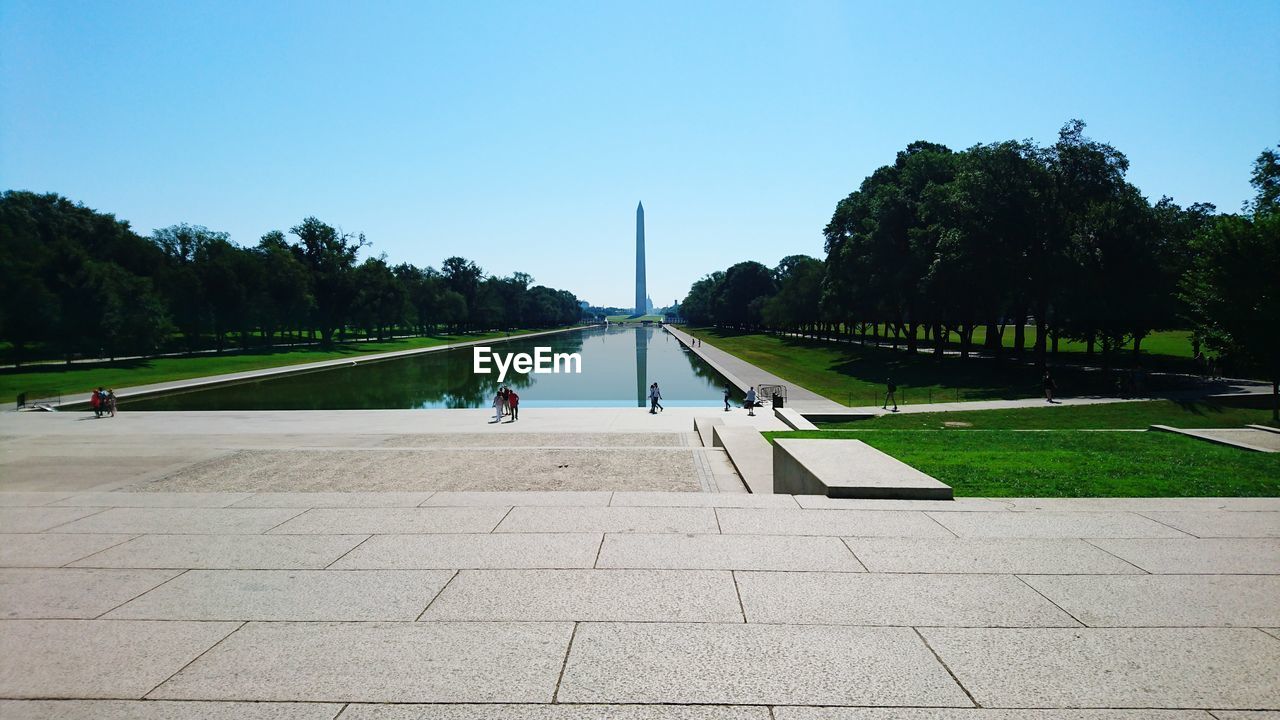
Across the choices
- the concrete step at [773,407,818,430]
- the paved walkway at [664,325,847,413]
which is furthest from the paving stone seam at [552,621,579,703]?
the paved walkway at [664,325,847,413]

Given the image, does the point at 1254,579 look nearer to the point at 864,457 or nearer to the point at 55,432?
the point at 864,457

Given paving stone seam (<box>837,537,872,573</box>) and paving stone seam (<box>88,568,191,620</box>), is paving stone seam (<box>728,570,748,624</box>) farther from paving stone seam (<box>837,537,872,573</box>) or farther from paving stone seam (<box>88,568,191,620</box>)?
paving stone seam (<box>88,568,191,620</box>)

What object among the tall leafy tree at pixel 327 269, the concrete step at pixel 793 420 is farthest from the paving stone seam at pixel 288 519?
the tall leafy tree at pixel 327 269

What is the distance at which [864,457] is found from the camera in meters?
10.8

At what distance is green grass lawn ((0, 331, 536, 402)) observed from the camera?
4066cm

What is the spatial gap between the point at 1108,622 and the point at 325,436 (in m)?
21.0

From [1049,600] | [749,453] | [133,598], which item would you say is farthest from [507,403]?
[1049,600]

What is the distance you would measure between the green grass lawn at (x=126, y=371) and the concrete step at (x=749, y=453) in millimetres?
37624

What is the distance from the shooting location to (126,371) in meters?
51.1

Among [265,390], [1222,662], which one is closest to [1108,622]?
[1222,662]

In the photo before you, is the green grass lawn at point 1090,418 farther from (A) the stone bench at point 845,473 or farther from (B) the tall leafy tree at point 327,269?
(B) the tall leafy tree at point 327,269

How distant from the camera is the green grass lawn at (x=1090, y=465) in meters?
9.29

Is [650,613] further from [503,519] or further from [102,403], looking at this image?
[102,403]

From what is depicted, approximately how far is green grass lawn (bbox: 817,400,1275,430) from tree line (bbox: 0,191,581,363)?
5442 centimetres
